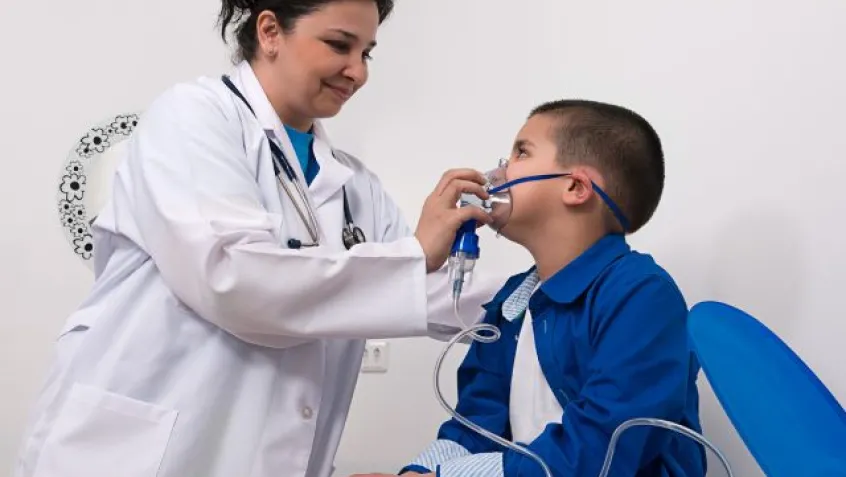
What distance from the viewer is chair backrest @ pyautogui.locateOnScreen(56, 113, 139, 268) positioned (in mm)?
2123

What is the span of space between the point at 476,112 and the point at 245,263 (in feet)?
3.71

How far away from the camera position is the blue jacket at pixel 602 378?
104 cm

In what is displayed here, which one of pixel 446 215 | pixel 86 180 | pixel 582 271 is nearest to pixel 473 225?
pixel 446 215

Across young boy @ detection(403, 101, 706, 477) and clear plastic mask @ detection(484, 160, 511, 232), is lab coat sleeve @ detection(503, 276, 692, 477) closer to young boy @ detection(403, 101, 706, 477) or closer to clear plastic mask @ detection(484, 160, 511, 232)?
young boy @ detection(403, 101, 706, 477)

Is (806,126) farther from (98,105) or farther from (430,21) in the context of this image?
(98,105)

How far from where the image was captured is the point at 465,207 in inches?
47.8

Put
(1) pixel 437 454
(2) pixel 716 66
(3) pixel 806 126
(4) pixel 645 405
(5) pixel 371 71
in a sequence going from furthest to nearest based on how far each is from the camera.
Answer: (5) pixel 371 71 → (2) pixel 716 66 → (3) pixel 806 126 → (1) pixel 437 454 → (4) pixel 645 405

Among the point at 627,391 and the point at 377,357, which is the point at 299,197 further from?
the point at 377,357

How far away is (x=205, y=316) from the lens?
4.00ft

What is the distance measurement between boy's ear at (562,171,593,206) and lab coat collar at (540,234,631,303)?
0.23 ft

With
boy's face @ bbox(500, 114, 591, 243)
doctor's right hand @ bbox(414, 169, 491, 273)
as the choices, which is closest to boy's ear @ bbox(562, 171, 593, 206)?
boy's face @ bbox(500, 114, 591, 243)

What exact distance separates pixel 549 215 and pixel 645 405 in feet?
1.17

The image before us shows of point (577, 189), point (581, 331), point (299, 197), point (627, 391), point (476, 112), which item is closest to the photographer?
point (627, 391)

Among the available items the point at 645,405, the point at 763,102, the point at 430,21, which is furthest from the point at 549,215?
the point at 430,21
